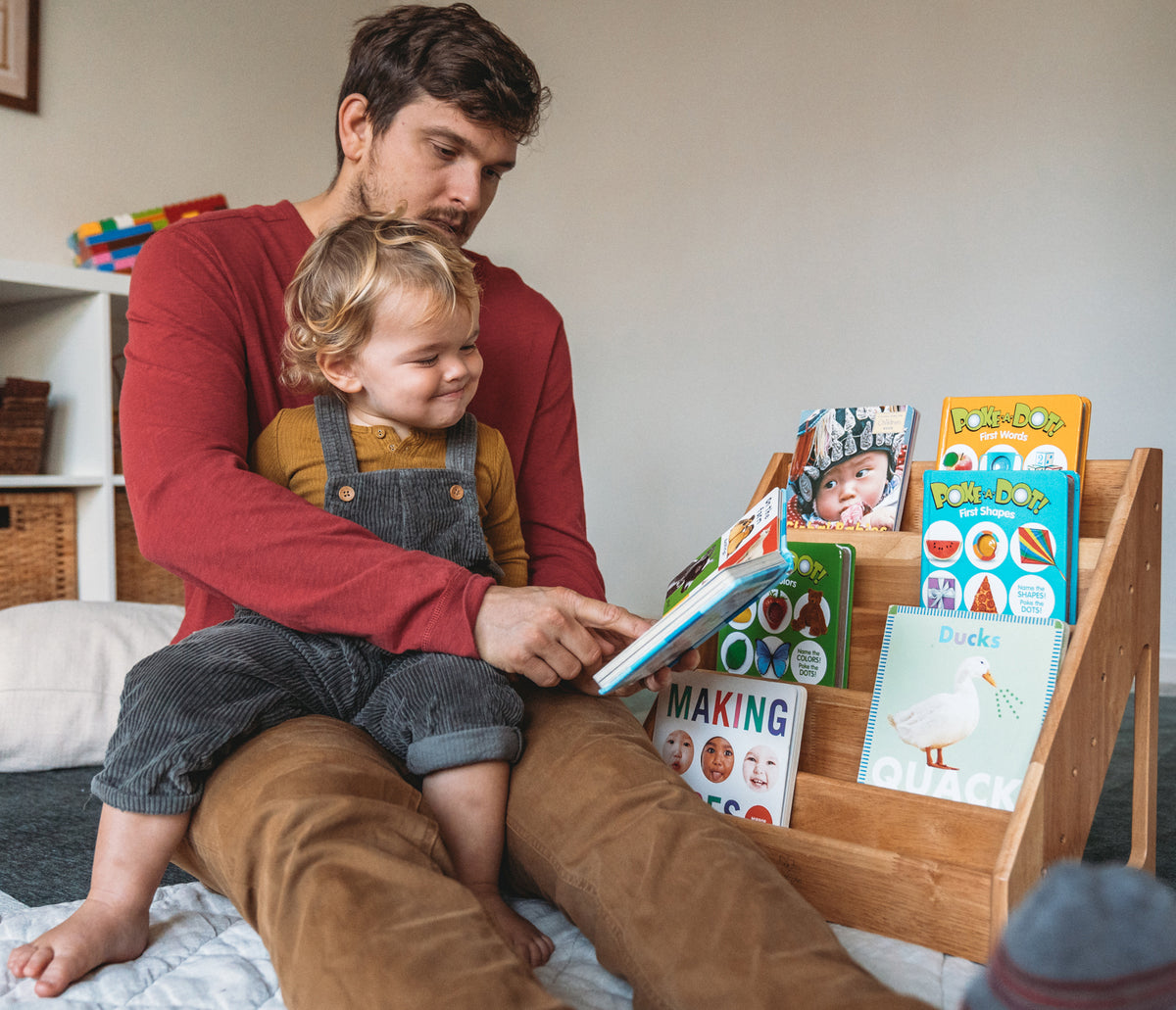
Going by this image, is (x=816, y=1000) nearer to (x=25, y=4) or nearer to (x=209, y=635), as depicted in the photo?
(x=209, y=635)

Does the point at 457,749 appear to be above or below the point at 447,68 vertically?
below

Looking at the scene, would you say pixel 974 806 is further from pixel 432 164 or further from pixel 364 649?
pixel 432 164

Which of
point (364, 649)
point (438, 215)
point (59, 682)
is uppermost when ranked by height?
point (438, 215)

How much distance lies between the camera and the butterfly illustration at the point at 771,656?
1.19 metres

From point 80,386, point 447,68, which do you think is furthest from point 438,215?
point 80,386

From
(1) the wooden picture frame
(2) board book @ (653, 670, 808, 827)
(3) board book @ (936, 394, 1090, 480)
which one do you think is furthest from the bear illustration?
(1) the wooden picture frame

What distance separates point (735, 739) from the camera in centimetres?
110

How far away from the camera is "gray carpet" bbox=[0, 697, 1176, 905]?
118 centimetres

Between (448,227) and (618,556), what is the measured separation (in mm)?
1941

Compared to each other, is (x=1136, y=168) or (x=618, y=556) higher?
(x=1136, y=168)

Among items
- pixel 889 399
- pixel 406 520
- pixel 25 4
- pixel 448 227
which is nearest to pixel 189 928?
pixel 406 520

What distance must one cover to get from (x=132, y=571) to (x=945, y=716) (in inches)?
73.1

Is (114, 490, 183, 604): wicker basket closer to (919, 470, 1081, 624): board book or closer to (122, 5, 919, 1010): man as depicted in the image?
(122, 5, 919, 1010): man

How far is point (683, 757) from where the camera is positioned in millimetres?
1146
